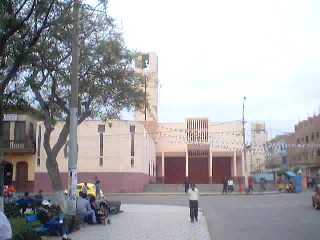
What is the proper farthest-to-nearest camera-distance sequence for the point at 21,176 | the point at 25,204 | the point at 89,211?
the point at 21,176 → the point at 25,204 → the point at 89,211

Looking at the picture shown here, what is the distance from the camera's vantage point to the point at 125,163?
181 ft

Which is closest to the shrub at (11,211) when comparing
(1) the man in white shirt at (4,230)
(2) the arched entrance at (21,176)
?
(1) the man in white shirt at (4,230)

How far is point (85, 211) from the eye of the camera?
68.4 feet

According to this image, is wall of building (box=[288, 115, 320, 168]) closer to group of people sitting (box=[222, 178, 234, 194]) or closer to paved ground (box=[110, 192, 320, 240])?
group of people sitting (box=[222, 178, 234, 194])

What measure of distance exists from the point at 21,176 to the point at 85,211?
36844 mm

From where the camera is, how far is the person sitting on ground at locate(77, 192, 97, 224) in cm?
2067

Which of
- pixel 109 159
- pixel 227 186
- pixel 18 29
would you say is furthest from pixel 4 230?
pixel 109 159

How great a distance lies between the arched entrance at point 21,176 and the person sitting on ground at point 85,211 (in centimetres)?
3593

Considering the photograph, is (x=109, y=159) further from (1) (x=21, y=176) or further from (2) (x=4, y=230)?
(2) (x=4, y=230)

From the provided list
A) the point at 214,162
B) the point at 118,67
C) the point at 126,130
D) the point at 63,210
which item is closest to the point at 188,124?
the point at 214,162

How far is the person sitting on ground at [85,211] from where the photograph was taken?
20.7 m

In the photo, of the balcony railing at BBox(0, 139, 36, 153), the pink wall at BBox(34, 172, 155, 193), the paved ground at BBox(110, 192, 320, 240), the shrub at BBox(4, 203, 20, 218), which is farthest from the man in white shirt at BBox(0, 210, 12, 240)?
the balcony railing at BBox(0, 139, 36, 153)

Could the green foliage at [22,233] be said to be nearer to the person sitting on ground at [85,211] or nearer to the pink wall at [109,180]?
the person sitting on ground at [85,211]

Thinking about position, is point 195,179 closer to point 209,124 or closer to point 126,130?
point 209,124
